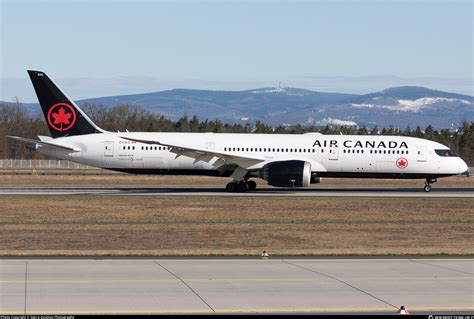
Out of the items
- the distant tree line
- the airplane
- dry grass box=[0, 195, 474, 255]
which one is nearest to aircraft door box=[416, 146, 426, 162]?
the airplane

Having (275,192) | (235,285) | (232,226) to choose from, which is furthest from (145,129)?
(235,285)

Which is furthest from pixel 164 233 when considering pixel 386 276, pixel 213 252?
pixel 386 276

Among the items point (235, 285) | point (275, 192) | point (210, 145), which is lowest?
point (275, 192)

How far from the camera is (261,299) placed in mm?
16656

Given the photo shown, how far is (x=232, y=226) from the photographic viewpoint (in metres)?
32.2

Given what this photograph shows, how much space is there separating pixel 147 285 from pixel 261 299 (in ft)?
8.83

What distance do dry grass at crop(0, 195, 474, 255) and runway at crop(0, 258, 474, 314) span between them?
299cm

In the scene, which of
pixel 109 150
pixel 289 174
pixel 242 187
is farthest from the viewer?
pixel 109 150

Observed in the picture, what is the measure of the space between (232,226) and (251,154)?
18028 mm

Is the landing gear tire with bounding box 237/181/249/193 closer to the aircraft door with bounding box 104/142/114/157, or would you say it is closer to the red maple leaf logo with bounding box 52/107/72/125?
the aircraft door with bounding box 104/142/114/157

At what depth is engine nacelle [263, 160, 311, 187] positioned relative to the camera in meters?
46.8

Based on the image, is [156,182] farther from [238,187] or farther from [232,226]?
[232,226]

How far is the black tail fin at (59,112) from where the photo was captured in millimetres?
51531

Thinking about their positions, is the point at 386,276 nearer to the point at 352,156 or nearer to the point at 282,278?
the point at 282,278
